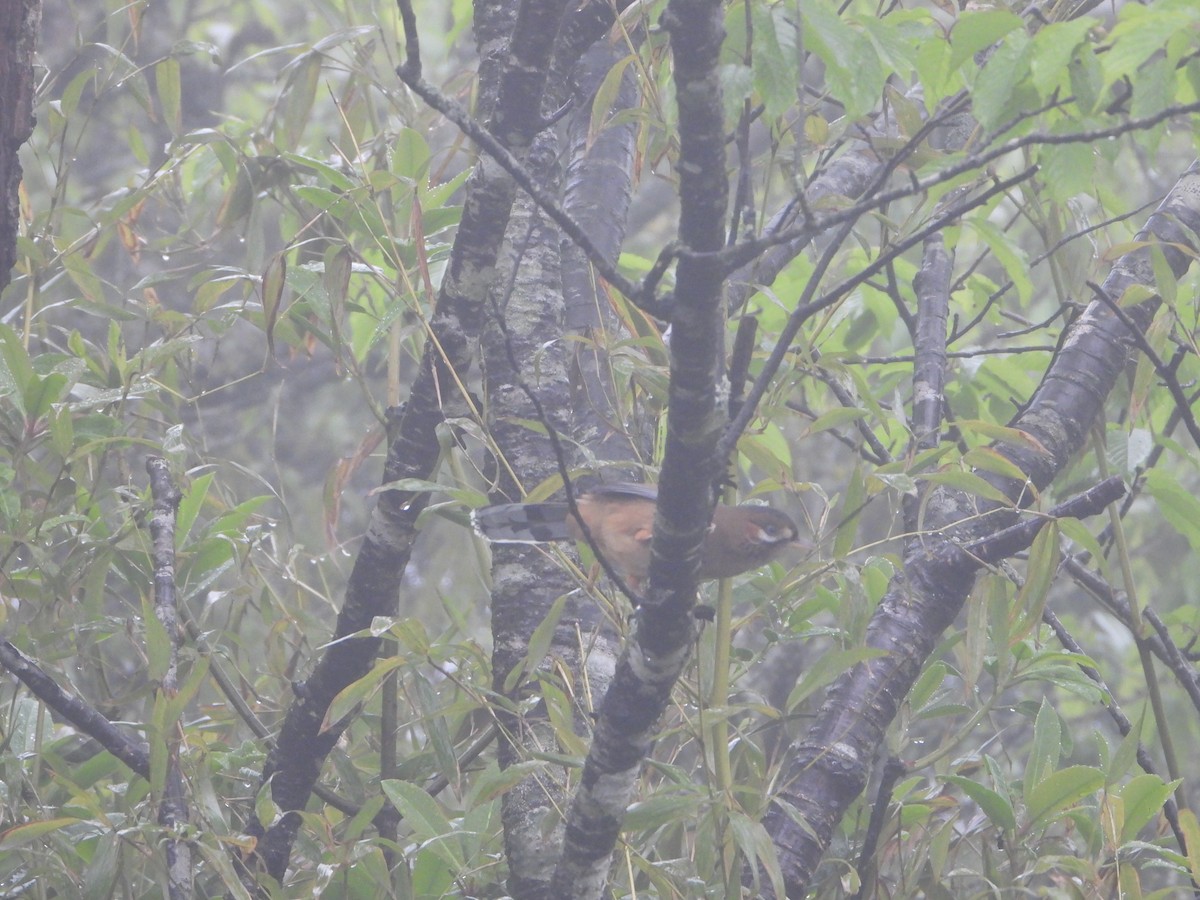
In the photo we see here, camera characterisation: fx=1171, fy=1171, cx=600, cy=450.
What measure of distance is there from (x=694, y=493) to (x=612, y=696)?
39 centimetres

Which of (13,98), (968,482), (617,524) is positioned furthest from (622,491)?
(13,98)

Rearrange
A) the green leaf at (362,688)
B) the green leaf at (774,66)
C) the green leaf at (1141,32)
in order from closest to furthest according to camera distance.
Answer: the green leaf at (1141,32), the green leaf at (774,66), the green leaf at (362,688)

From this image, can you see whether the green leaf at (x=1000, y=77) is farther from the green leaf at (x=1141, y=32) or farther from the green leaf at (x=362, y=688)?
the green leaf at (x=362, y=688)

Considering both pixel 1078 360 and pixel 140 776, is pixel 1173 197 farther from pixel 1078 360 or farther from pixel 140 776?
pixel 140 776

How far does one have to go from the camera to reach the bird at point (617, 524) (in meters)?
2.56

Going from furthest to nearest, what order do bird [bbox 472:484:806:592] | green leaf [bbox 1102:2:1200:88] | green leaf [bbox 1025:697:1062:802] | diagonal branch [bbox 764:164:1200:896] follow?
bird [bbox 472:484:806:592], diagonal branch [bbox 764:164:1200:896], green leaf [bbox 1025:697:1062:802], green leaf [bbox 1102:2:1200:88]

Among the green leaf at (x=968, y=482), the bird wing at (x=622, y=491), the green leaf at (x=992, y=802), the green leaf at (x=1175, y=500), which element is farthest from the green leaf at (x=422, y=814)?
the green leaf at (x=1175, y=500)

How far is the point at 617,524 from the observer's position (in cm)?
273

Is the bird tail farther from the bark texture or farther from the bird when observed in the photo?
the bark texture

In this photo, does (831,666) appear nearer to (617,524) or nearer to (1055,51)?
(617,524)

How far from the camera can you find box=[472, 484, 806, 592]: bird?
2559 mm

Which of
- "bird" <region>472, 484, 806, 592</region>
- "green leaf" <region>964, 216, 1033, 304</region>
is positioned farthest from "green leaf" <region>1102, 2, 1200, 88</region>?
"bird" <region>472, 484, 806, 592</region>

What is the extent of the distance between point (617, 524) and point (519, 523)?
0.25 meters

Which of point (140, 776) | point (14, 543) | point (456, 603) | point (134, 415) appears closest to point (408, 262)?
point (134, 415)
